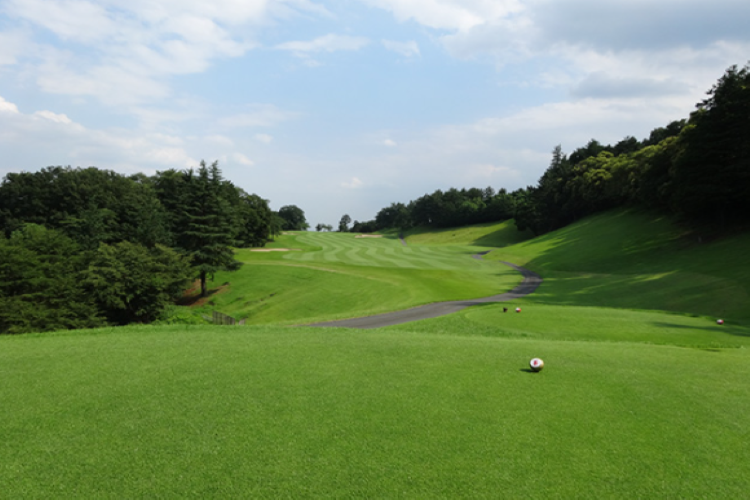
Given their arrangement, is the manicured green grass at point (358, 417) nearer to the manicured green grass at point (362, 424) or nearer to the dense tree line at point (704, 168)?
→ the manicured green grass at point (362, 424)

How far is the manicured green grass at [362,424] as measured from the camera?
4320mm

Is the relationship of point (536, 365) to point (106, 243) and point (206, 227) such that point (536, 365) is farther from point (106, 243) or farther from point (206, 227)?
point (106, 243)

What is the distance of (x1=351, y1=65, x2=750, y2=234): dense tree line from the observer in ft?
125

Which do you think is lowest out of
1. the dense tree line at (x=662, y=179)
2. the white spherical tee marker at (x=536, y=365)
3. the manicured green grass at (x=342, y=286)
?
the manicured green grass at (x=342, y=286)

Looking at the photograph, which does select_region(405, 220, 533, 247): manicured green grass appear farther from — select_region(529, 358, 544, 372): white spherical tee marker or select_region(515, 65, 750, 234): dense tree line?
select_region(529, 358, 544, 372): white spherical tee marker

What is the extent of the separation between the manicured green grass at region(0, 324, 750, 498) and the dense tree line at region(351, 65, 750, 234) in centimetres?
4073

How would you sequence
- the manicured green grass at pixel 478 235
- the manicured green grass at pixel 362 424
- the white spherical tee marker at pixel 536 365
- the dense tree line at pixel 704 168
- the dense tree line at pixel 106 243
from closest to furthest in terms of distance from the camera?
1. the manicured green grass at pixel 362 424
2. the white spherical tee marker at pixel 536 365
3. the dense tree line at pixel 106 243
4. the dense tree line at pixel 704 168
5. the manicured green grass at pixel 478 235

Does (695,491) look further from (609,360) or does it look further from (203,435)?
(203,435)

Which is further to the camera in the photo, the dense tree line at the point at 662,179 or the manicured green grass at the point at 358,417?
the dense tree line at the point at 662,179

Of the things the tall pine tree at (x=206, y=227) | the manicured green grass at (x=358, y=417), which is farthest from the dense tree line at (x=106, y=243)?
the manicured green grass at (x=358, y=417)

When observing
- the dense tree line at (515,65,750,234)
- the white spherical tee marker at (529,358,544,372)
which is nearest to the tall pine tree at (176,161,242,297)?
the white spherical tee marker at (529,358,544,372)

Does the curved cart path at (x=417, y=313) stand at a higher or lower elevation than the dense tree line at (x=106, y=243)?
lower

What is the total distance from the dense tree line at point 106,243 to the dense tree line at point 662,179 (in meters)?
49.4

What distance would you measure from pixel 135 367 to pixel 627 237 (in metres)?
56.7
